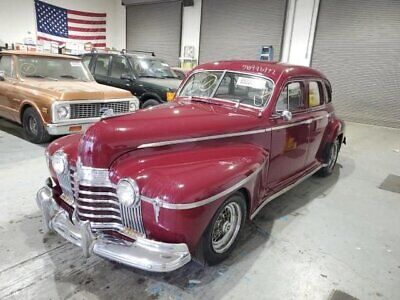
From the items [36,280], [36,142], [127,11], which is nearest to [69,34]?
[127,11]

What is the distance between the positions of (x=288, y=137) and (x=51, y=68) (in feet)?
15.4

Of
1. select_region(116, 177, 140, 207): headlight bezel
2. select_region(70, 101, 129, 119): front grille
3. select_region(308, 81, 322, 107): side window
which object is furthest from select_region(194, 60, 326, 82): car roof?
select_region(70, 101, 129, 119): front grille

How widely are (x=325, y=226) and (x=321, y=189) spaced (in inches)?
42.5

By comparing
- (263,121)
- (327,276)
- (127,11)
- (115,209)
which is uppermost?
(127,11)

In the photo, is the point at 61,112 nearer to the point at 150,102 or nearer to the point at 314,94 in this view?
the point at 150,102

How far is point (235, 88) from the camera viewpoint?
10.8 feet

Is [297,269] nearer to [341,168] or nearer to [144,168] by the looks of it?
[144,168]

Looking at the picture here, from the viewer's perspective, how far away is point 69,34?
527 inches

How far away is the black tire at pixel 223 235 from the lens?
227 centimetres

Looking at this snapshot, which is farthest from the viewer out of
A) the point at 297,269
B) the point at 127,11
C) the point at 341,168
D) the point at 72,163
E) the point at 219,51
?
the point at 127,11

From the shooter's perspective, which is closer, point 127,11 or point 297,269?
point 297,269

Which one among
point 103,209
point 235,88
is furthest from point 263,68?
point 103,209

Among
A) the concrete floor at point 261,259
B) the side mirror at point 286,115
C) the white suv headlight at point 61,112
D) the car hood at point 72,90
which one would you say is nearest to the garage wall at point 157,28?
the car hood at point 72,90

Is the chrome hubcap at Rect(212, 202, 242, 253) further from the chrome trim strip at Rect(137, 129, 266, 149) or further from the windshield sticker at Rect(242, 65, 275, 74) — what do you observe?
the windshield sticker at Rect(242, 65, 275, 74)
